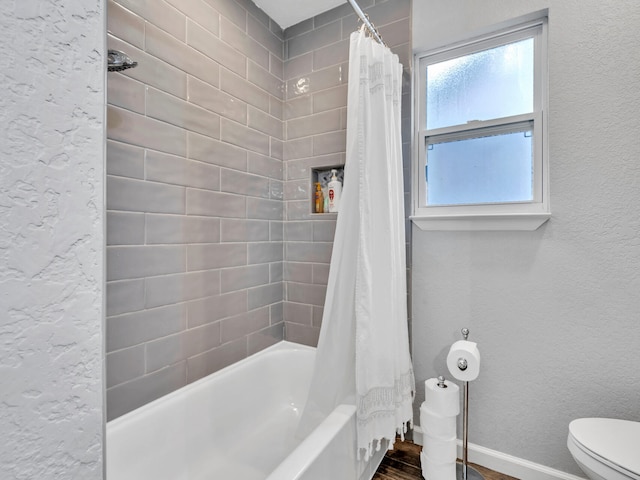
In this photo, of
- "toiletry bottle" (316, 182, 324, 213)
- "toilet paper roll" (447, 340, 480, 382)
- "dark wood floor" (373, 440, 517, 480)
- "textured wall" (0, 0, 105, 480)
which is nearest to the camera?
"textured wall" (0, 0, 105, 480)

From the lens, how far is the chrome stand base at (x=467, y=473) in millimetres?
1489

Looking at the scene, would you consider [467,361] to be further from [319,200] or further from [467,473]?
[319,200]

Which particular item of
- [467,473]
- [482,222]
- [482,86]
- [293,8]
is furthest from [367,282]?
[293,8]

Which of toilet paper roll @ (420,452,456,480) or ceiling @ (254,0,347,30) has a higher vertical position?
ceiling @ (254,0,347,30)

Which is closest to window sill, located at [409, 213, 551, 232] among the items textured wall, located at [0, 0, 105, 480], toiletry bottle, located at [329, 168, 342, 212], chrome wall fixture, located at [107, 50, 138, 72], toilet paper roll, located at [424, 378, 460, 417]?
toiletry bottle, located at [329, 168, 342, 212]

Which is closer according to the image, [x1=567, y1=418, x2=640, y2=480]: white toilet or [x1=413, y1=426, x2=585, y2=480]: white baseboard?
[x1=567, y1=418, x2=640, y2=480]: white toilet

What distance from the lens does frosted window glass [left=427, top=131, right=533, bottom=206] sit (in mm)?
1574

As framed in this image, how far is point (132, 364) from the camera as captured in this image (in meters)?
1.26

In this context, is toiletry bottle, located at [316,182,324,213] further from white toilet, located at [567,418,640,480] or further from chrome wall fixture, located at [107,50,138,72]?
white toilet, located at [567,418,640,480]

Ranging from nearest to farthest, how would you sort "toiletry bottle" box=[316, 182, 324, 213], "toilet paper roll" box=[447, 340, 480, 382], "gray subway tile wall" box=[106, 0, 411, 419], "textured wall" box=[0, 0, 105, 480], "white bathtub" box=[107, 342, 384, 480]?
"textured wall" box=[0, 0, 105, 480] < "white bathtub" box=[107, 342, 384, 480] < "gray subway tile wall" box=[106, 0, 411, 419] < "toilet paper roll" box=[447, 340, 480, 382] < "toiletry bottle" box=[316, 182, 324, 213]

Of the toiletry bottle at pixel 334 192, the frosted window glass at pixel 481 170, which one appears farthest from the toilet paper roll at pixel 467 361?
the toiletry bottle at pixel 334 192

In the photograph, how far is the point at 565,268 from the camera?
1.41m

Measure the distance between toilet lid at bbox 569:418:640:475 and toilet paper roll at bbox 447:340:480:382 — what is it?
36 cm

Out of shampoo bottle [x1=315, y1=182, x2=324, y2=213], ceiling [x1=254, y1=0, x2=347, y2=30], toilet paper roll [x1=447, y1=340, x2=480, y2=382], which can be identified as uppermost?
ceiling [x1=254, y1=0, x2=347, y2=30]
